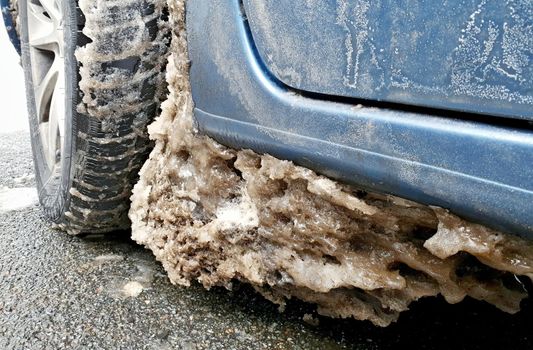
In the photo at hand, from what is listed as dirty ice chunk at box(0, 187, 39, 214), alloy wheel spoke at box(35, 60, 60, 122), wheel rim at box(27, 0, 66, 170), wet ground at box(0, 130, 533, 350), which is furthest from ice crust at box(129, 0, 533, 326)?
dirty ice chunk at box(0, 187, 39, 214)

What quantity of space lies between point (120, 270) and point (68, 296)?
0.59ft

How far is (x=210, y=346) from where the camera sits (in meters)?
1.32

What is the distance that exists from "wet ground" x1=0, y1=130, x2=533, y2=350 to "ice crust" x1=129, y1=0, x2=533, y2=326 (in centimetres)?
11

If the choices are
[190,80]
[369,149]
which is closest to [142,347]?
[190,80]

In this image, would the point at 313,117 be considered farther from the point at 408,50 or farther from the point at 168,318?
the point at 168,318

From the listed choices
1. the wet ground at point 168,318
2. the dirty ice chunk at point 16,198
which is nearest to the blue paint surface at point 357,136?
the wet ground at point 168,318

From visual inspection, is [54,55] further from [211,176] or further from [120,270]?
[211,176]

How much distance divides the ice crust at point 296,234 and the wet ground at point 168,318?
0.11m

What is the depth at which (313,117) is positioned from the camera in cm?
94

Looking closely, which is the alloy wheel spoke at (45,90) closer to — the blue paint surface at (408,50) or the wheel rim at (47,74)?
the wheel rim at (47,74)

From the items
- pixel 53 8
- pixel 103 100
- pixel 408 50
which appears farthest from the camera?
pixel 53 8

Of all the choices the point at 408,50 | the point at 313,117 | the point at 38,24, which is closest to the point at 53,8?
the point at 38,24

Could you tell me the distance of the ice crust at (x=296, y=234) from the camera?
37.5 inches

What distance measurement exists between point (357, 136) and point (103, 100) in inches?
30.1
